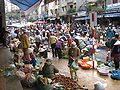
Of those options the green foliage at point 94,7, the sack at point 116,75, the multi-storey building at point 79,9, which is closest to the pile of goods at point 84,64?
the sack at point 116,75

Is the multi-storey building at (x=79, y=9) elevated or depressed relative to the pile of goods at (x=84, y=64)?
elevated

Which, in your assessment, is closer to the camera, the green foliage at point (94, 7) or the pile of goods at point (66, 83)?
the pile of goods at point (66, 83)

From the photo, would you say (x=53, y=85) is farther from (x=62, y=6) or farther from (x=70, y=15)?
(x=62, y=6)

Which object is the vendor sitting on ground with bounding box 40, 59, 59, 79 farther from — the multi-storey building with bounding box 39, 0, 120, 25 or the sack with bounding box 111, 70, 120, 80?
the multi-storey building with bounding box 39, 0, 120, 25

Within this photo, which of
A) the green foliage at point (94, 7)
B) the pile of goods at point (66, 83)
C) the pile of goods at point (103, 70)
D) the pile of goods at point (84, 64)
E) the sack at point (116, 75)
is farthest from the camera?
the green foliage at point (94, 7)

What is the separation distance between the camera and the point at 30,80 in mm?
11141

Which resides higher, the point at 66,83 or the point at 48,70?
the point at 48,70

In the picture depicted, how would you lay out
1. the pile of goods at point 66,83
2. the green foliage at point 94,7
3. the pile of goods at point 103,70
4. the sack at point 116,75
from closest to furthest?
1. the pile of goods at point 66,83
2. the sack at point 116,75
3. the pile of goods at point 103,70
4. the green foliage at point 94,7

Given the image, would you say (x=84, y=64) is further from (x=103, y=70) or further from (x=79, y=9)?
(x=79, y=9)

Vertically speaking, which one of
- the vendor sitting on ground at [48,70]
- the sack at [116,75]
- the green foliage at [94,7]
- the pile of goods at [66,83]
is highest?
the green foliage at [94,7]

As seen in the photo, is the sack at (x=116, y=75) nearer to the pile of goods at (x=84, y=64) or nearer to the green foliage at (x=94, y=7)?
the pile of goods at (x=84, y=64)

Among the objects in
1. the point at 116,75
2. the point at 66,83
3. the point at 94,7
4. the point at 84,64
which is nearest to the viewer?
the point at 66,83

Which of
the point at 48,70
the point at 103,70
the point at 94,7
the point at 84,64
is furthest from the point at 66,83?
the point at 94,7

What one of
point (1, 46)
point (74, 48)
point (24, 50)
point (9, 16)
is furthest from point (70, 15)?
point (9, 16)
